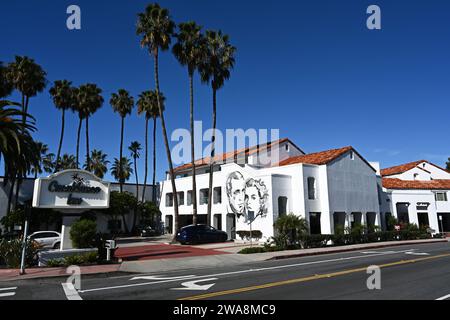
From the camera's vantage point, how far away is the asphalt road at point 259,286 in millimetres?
9094

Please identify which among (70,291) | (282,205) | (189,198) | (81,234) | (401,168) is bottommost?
(70,291)

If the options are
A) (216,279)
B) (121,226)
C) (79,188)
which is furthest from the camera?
(121,226)

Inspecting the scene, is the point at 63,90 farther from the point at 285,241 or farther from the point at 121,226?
the point at 285,241

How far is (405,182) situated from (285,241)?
91.6ft

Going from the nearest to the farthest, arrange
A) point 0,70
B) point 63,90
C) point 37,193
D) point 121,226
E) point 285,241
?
point 37,193 < point 285,241 < point 0,70 < point 63,90 < point 121,226

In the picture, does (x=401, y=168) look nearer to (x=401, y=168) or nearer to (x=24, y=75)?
(x=401, y=168)

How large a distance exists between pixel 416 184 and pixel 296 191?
2278cm

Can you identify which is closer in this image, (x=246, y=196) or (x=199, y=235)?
(x=199, y=235)

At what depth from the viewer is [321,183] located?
31.0 meters

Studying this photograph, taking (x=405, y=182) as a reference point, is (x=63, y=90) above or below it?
above

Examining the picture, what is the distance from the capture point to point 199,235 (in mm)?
28344

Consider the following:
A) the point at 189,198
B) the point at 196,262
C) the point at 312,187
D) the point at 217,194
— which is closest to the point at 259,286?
the point at 196,262
